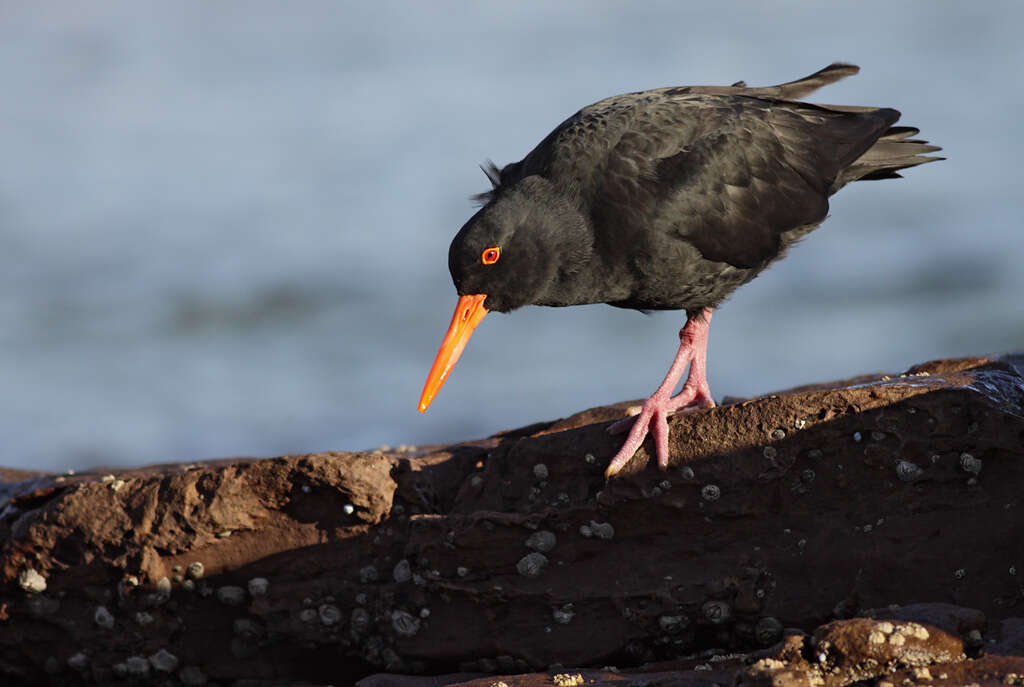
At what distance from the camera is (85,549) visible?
411 centimetres

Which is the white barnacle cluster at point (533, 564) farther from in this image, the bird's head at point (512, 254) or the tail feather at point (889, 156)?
the tail feather at point (889, 156)

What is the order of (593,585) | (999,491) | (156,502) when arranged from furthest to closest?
(156,502) < (593,585) < (999,491)

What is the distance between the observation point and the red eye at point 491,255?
467 centimetres

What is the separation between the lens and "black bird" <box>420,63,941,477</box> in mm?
4746

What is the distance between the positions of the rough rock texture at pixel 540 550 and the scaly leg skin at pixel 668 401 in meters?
0.06

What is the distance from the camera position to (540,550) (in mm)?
3818

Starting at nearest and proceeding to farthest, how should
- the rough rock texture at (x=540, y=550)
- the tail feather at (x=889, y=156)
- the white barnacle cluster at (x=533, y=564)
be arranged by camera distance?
the rough rock texture at (x=540, y=550), the white barnacle cluster at (x=533, y=564), the tail feather at (x=889, y=156)

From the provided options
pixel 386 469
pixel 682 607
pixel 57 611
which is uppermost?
pixel 386 469

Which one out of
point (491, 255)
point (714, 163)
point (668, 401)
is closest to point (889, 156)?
point (714, 163)

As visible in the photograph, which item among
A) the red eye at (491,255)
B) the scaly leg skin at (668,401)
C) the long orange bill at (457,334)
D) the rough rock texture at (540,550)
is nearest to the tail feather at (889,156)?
the scaly leg skin at (668,401)

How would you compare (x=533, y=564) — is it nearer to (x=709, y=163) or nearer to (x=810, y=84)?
(x=709, y=163)

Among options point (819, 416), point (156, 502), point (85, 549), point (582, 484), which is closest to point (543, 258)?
point (582, 484)

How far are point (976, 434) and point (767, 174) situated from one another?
7.03ft

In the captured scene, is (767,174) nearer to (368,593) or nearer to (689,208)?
(689,208)
